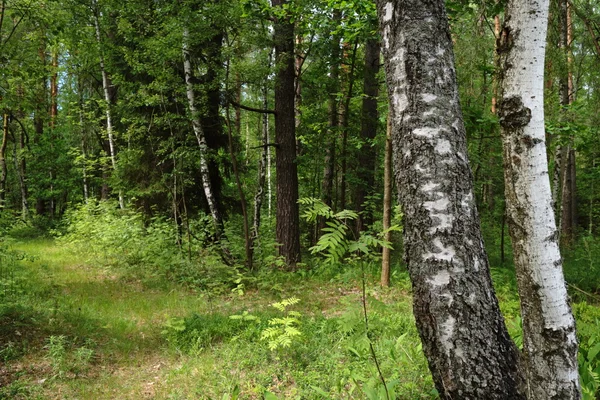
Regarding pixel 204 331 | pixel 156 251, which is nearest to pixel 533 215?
pixel 204 331

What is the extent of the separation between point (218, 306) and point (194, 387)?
270 cm

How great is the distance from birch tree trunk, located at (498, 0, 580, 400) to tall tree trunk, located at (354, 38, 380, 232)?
7725 mm

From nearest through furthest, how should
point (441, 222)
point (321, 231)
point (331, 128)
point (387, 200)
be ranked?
point (441, 222) < point (321, 231) < point (387, 200) < point (331, 128)

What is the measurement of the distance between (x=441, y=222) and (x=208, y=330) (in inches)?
170

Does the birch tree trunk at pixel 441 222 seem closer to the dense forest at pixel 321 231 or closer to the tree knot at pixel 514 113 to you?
the dense forest at pixel 321 231

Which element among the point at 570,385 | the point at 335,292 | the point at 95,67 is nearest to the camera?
the point at 570,385

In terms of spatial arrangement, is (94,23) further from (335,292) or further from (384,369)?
(384,369)

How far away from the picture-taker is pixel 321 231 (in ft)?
20.7

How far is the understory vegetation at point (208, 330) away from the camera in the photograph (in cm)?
365

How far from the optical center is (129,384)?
4293 mm

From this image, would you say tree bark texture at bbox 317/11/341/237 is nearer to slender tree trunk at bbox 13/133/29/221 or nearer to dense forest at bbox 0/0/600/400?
dense forest at bbox 0/0/600/400

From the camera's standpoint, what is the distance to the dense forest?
6.76 ft

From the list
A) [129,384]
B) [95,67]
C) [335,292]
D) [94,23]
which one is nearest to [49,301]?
[129,384]

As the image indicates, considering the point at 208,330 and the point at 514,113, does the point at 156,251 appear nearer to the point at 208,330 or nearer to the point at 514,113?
the point at 208,330
